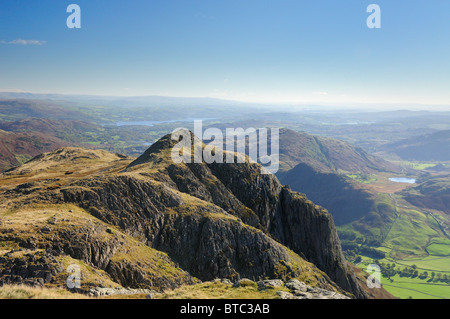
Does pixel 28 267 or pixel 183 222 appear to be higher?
pixel 28 267

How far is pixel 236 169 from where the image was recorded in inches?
3479

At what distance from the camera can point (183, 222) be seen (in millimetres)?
59406

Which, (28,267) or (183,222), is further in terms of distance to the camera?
(183,222)

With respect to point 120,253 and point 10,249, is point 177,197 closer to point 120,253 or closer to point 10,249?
point 120,253

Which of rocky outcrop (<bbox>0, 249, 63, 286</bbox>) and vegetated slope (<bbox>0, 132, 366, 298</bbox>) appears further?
vegetated slope (<bbox>0, 132, 366, 298</bbox>)

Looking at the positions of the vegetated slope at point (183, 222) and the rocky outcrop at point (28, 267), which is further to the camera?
the vegetated slope at point (183, 222)

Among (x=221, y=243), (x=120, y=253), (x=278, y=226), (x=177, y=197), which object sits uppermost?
(x=177, y=197)

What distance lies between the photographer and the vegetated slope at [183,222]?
40.9 meters

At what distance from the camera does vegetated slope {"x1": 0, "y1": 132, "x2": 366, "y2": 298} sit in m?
40.9
